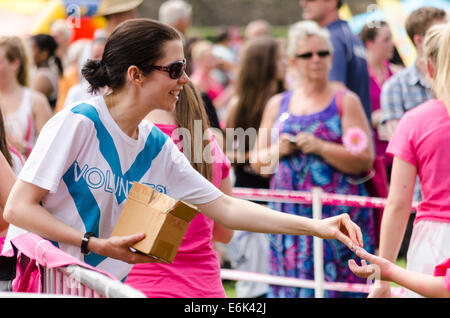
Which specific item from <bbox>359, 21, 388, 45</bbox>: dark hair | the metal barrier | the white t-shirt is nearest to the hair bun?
the white t-shirt

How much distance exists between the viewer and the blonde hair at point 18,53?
6.25m

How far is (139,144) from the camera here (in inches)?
116

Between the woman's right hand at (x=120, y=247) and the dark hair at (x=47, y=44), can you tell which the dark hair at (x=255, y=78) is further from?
the woman's right hand at (x=120, y=247)

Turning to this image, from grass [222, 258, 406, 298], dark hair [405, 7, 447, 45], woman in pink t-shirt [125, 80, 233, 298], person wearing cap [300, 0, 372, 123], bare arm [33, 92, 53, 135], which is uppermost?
dark hair [405, 7, 447, 45]

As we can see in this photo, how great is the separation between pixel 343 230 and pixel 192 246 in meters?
0.87

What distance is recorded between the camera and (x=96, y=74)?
3.01m

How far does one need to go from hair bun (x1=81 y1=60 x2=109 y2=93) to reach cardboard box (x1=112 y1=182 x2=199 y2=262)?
0.62 metres

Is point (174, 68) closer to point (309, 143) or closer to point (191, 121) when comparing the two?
point (191, 121)

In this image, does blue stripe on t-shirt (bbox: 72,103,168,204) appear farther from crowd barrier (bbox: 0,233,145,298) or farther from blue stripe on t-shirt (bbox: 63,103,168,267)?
crowd barrier (bbox: 0,233,145,298)

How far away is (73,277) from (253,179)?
14.0 feet

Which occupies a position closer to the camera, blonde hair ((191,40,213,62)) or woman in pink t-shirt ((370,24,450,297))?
woman in pink t-shirt ((370,24,450,297))

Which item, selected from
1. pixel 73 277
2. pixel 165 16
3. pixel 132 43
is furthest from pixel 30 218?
pixel 165 16

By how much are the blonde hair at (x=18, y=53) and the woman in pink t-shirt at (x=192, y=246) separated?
9.97 feet

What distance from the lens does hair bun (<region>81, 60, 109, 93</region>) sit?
2994 mm
